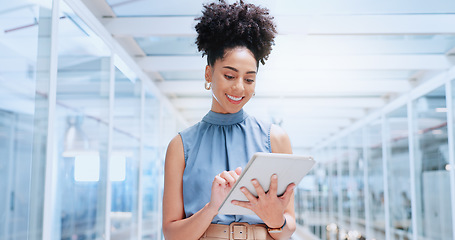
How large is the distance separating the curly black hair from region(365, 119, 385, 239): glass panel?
700 centimetres

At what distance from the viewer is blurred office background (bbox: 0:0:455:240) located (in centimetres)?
253

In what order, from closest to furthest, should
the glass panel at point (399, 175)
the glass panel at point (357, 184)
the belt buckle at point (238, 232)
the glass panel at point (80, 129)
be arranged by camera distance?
the belt buckle at point (238, 232)
the glass panel at point (80, 129)
the glass panel at point (399, 175)
the glass panel at point (357, 184)

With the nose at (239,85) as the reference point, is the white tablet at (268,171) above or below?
below

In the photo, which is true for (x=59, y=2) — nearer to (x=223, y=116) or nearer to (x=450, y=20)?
(x=223, y=116)

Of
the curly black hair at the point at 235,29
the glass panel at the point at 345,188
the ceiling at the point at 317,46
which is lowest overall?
the glass panel at the point at 345,188

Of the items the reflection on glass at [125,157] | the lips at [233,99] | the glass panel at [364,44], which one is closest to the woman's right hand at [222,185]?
the lips at [233,99]

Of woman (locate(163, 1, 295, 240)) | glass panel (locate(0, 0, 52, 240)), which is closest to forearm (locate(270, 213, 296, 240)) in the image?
woman (locate(163, 1, 295, 240))

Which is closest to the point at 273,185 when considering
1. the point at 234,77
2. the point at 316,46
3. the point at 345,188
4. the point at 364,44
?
the point at 234,77

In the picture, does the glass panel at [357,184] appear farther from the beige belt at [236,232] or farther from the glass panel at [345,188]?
the beige belt at [236,232]

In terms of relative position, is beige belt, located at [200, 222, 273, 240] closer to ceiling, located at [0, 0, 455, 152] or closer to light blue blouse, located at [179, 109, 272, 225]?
light blue blouse, located at [179, 109, 272, 225]

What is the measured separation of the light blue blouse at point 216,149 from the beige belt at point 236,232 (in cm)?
2

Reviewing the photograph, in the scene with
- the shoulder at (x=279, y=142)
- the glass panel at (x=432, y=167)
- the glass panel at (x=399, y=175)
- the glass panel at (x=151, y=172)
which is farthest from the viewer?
the glass panel at (x=399, y=175)

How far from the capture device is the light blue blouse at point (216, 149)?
132 centimetres

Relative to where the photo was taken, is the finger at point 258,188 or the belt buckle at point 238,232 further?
the belt buckle at point 238,232
